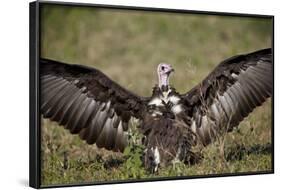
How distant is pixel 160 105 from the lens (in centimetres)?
685

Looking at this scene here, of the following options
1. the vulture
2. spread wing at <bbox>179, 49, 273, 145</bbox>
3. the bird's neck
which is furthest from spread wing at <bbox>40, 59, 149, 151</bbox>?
spread wing at <bbox>179, 49, 273, 145</bbox>

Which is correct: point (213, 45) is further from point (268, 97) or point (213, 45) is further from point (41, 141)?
point (41, 141)

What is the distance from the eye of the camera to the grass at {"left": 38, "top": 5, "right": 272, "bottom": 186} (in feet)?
21.1

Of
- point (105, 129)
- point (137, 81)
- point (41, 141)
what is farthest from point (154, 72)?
point (41, 141)

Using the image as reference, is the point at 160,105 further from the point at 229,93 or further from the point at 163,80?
the point at 229,93

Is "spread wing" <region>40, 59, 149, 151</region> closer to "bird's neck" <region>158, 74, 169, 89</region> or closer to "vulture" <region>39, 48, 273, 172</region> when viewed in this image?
"vulture" <region>39, 48, 273, 172</region>

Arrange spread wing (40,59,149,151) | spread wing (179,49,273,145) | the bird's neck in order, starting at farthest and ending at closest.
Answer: spread wing (179,49,273,145), the bird's neck, spread wing (40,59,149,151)

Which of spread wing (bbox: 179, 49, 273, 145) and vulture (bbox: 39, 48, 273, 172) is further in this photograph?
spread wing (bbox: 179, 49, 273, 145)

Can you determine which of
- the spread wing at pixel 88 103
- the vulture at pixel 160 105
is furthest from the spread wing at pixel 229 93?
the spread wing at pixel 88 103

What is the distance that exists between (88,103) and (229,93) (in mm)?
1233

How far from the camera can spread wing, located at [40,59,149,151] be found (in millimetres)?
6383

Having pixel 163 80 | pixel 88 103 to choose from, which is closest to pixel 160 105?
pixel 163 80

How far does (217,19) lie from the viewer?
7129 mm

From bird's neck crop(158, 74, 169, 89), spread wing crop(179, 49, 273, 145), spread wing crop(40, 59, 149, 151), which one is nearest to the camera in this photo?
spread wing crop(40, 59, 149, 151)
